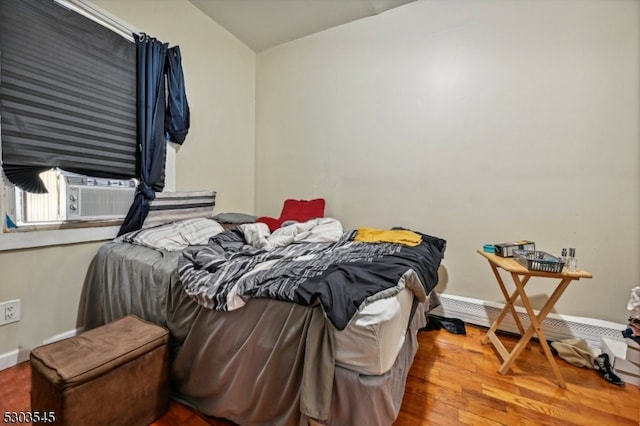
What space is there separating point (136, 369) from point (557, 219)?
8.40 ft

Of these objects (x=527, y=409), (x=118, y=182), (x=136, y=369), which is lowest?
(x=527, y=409)

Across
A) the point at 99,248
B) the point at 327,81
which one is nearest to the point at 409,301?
the point at 99,248

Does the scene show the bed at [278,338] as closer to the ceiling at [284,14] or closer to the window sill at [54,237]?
the window sill at [54,237]

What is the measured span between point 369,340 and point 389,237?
114 cm

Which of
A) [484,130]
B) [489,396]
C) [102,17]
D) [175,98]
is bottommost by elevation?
[489,396]

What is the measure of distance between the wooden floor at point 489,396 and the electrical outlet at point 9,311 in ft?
0.86

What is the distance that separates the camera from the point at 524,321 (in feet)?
6.44

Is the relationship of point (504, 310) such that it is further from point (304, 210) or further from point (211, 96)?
point (211, 96)

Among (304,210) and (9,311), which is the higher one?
(304,210)

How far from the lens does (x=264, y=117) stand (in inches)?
122

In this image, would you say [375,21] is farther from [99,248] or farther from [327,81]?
[99,248]

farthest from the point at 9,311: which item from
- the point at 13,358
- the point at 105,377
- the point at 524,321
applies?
the point at 524,321

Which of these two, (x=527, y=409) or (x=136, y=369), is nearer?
(x=136, y=369)

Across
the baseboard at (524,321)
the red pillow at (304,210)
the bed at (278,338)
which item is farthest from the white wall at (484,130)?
the bed at (278,338)
